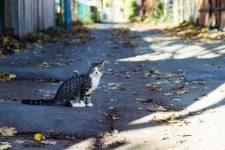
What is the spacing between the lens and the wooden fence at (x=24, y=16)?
1441 centimetres

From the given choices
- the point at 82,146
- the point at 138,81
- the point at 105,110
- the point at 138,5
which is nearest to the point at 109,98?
the point at 105,110

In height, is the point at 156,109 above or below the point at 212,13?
below

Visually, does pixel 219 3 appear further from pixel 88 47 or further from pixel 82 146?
pixel 82 146

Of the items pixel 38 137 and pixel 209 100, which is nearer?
pixel 38 137

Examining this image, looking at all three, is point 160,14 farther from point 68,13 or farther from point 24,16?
point 24,16

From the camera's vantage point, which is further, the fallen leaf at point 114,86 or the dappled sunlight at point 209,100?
the fallen leaf at point 114,86

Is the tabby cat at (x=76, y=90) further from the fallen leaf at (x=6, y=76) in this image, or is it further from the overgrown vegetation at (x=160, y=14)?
the overgrown vegetation at (x=160, y=14)

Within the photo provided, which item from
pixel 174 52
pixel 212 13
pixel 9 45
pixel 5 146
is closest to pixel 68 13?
pixel 212 13

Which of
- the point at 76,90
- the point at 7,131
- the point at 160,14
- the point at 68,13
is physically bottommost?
the point at 7,131

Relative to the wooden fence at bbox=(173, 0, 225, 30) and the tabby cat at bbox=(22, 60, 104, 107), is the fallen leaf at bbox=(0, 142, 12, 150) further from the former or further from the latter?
the wooden fence at bbox=(173, 0, 225, 30)

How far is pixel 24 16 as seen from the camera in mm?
15555

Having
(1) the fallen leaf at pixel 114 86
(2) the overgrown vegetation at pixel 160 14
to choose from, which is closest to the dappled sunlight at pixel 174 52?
(1) the fallen leaf at pixel 114 86

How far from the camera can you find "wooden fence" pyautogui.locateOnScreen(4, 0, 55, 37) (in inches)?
567

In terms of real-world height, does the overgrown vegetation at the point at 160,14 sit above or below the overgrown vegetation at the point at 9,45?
above
